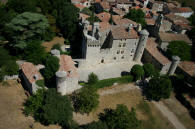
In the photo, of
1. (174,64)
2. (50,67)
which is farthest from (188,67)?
(50,67)

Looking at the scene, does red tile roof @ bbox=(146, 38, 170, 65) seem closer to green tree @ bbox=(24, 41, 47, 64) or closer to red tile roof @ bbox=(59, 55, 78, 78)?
red tile roof @ bbox=(59, 55, 78, 78)

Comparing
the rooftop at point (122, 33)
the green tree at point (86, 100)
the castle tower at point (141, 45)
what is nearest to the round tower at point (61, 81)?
the green tree at point (86, 100)

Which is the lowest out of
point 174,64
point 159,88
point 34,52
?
point 159,88

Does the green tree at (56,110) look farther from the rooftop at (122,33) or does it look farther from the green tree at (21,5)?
the green tree at (21,5)

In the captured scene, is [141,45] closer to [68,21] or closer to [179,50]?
[179,50]

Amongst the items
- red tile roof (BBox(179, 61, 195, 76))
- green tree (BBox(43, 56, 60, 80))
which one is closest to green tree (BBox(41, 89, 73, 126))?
green tree (BBox(43, 56, 60, 80))
